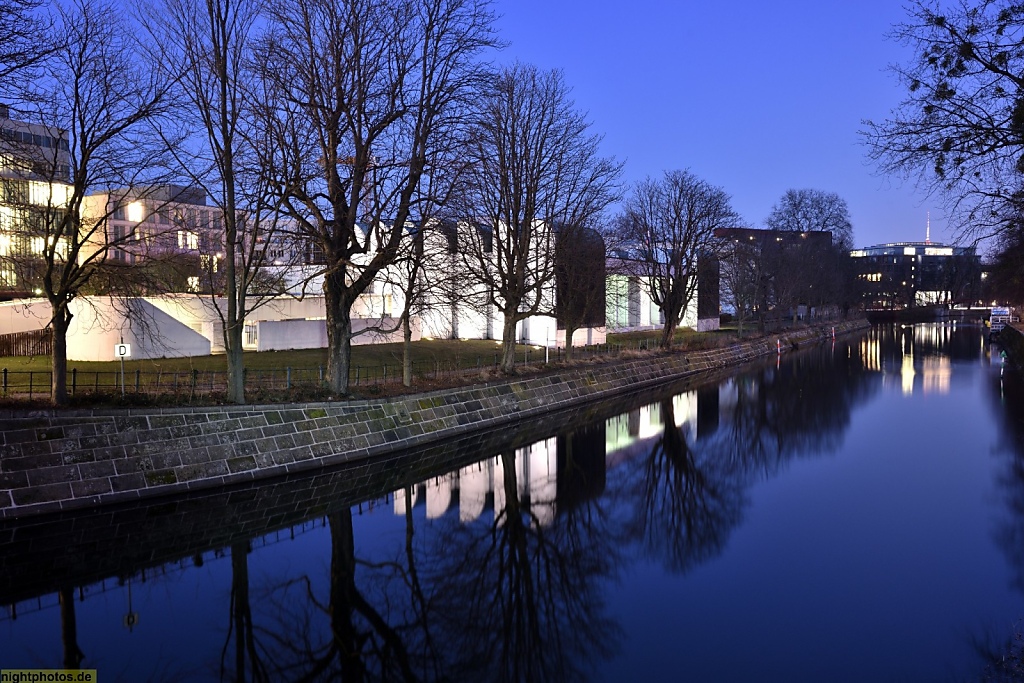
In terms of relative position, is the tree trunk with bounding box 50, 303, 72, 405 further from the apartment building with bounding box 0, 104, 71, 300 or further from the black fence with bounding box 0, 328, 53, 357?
the black fence with bounding box 0, 328, 53, 357

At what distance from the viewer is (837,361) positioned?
4862 cm

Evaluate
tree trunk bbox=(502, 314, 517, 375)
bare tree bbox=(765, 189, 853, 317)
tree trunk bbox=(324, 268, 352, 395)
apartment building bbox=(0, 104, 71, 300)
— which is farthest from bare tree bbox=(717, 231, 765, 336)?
apartment building bbox=(0, 104, 71, 300)

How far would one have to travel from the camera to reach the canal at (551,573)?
8.76m

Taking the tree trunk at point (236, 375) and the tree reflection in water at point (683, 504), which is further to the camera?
the tree trunk at point (236, 375)

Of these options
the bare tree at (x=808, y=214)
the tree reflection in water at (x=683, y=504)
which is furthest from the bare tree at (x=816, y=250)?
the tree reflection in water at (x=683, y=504)

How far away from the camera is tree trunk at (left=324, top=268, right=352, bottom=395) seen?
64.1 feet

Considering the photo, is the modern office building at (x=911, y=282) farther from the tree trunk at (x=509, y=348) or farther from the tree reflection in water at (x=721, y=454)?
the tree trunk at (x=509, y=348)

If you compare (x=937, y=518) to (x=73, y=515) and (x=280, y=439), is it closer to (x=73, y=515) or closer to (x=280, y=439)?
(x=280, y=439)

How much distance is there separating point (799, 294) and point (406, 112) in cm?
5437

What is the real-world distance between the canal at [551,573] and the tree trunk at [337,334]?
288cm

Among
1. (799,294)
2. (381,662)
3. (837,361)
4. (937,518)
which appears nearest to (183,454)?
(381,662)

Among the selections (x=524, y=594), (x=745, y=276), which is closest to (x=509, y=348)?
(x=524, y=594)

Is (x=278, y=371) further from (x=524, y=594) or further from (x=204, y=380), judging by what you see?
(x=524, y=594)

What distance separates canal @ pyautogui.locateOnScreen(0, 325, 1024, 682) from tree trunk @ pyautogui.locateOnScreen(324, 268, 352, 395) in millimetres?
2878
